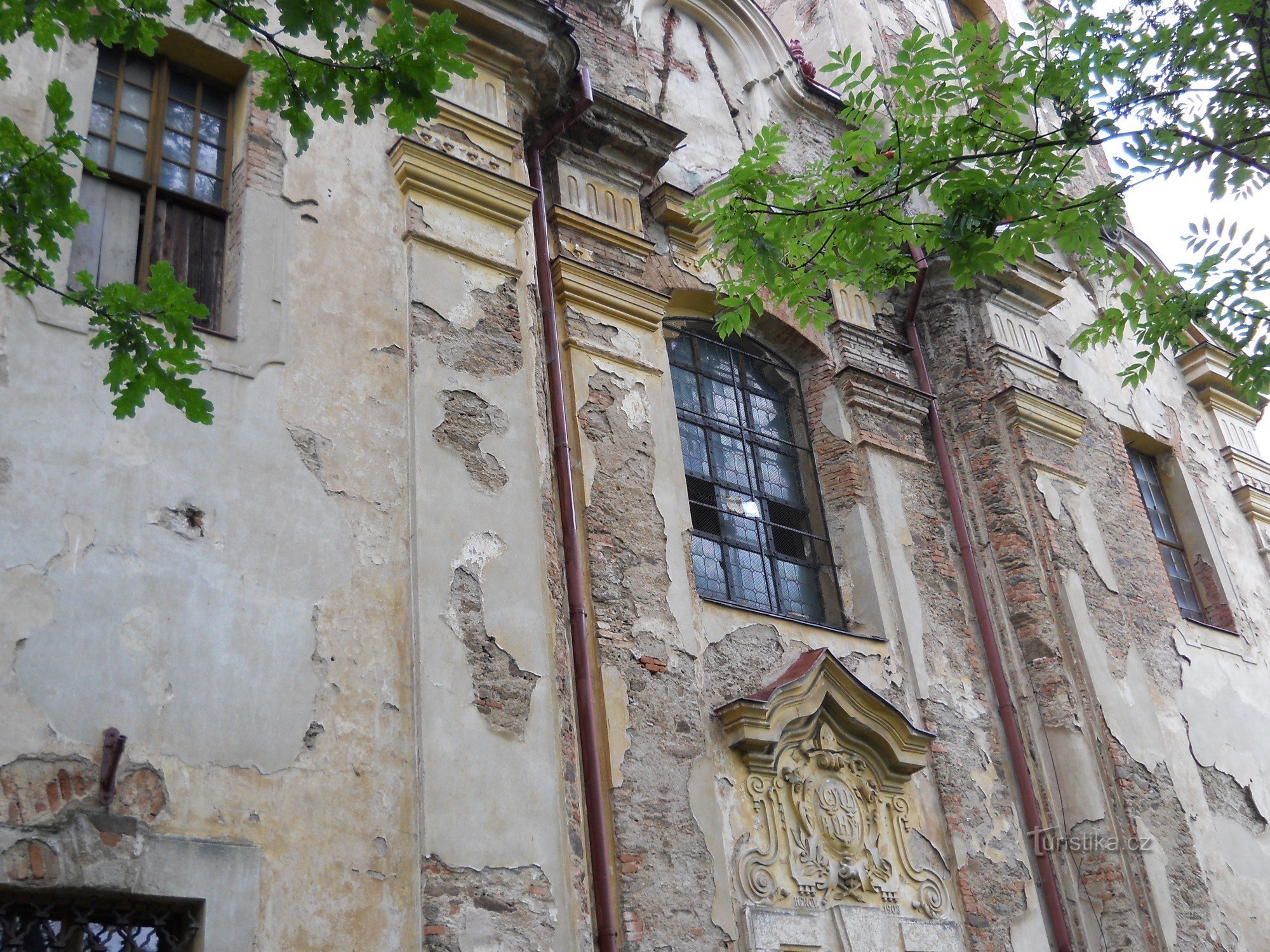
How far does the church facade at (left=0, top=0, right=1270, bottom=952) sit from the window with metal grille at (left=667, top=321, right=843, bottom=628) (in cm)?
4

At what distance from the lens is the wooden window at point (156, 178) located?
617 centimetres

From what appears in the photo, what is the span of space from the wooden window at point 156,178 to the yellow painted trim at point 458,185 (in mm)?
963

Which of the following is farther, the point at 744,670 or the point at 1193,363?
the point at 1193,363

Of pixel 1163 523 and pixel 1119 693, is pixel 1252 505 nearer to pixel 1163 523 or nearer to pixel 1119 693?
pixel 1163 523

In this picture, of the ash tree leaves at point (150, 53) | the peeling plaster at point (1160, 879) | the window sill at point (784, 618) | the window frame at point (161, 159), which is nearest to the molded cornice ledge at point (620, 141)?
the window frame at point (161, 159)

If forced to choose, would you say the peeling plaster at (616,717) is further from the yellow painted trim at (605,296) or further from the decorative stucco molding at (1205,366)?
the decorative stucco molding at (1205,366)

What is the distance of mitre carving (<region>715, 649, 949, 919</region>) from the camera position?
705 cm

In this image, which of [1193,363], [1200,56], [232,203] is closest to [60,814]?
[232,203]

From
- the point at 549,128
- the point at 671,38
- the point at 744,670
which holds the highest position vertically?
the point at 671,38

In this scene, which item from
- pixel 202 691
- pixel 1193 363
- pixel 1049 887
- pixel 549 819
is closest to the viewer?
pixel 202 691

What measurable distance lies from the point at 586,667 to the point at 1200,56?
170 inches

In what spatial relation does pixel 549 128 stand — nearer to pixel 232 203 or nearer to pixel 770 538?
pixel 232 203

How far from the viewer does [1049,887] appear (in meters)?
8.27

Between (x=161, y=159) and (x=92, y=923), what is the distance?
3876mm
